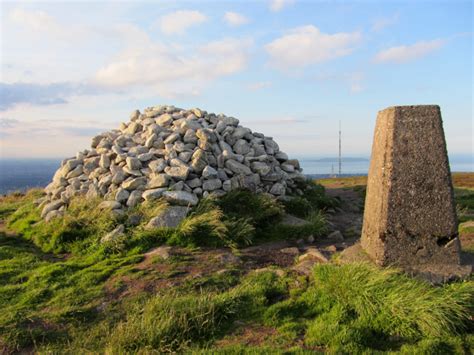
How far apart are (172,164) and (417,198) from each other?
6287mm

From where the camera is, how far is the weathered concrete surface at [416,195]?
5.86 meters

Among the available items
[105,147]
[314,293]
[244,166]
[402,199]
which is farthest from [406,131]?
[105,147]

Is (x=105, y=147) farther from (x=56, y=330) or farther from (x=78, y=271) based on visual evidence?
(x=56, y=330)

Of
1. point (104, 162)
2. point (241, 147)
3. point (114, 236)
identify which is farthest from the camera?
point (241, 147)

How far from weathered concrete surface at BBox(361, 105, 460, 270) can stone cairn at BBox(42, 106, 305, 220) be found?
15.6 ft

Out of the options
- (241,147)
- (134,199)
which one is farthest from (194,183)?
(241,147)

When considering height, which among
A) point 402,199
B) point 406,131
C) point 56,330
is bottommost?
point 56,330

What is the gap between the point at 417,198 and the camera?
5887mm

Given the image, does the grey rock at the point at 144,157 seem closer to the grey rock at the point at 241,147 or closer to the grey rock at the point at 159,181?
the grey rock at the point at 159,181

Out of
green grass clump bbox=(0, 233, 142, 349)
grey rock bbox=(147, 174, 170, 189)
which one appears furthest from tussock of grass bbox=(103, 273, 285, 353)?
grey rock bbox=(147, 174, 170, 189)

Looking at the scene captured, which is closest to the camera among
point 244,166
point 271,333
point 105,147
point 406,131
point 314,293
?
point 271,333

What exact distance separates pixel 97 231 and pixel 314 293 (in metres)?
5.31

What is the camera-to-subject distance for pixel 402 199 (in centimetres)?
590

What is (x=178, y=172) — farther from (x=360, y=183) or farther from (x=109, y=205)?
(x=360, y=183)
